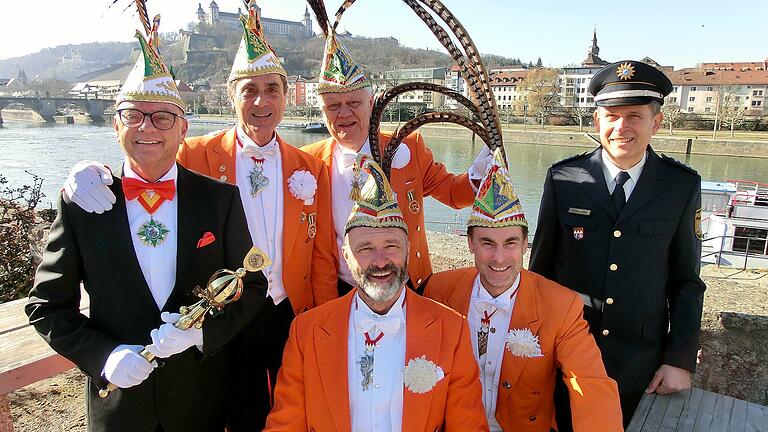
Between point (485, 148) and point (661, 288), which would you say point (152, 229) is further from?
point (661, 288)

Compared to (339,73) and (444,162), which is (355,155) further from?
(444,162)

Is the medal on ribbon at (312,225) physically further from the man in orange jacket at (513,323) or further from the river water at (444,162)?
the river water at (444,162)

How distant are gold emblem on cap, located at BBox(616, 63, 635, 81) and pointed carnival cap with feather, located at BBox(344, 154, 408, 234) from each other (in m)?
1.23

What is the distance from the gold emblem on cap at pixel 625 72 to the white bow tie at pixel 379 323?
1.54 metres

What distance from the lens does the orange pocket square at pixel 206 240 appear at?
80.6 inches

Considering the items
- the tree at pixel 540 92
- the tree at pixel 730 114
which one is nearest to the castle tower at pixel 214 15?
the tree at pixel 540 92

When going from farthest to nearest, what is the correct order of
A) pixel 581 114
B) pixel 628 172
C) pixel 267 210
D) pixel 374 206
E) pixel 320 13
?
1. pixel 581 114
2. pixel 320 13
3. pixel 267 210
4. pixel 628 172
5. pixel 374 206

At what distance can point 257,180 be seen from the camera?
2795 mm

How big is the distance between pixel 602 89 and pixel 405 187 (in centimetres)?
119

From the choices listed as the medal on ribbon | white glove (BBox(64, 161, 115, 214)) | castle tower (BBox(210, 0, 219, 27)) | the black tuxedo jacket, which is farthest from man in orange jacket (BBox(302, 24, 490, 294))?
castle tower (BBox(210, 0, 219, 27))

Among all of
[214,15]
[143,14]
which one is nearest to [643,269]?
[143,14]

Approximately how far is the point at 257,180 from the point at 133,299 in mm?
1013

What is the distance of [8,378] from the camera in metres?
2.26

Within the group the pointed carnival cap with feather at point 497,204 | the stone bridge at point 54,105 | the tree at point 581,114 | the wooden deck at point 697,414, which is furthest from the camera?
the stone bridge at point 54,105
